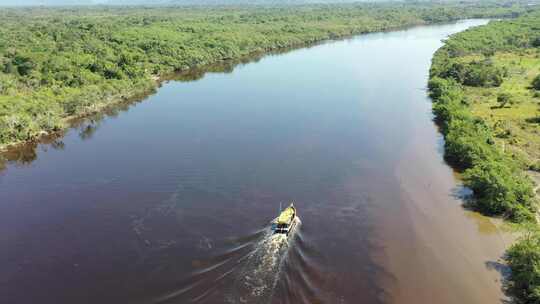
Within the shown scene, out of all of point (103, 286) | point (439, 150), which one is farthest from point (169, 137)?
point (439, 150)

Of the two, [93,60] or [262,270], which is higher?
[93,60]

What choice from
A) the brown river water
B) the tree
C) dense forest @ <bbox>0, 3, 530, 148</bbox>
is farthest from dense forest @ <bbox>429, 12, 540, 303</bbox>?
Result: dense forest @ <bbox>0, 3, 530, 148</bbox>

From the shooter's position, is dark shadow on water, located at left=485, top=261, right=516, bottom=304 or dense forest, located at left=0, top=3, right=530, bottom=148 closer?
dark shadow on water, located at left=485, top=261, right=516, bottom=304

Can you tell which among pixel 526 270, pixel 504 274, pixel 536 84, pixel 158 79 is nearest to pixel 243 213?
pixel 504 274

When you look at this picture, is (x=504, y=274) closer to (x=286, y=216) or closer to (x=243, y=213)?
(x=286, y=216)

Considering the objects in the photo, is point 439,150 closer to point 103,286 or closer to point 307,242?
point 307,242

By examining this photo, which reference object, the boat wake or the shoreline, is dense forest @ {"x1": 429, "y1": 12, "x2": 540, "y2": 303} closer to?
the boat wake

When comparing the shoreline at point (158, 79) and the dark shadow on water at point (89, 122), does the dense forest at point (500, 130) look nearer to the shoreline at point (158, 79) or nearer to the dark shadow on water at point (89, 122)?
the shoreline at point (158, 79)

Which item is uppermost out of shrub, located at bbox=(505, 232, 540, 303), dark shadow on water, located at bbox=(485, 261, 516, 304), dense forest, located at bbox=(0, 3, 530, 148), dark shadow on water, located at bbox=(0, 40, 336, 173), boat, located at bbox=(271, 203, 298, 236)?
dense forest, located at bbox=(0, 3, 530, 148)
